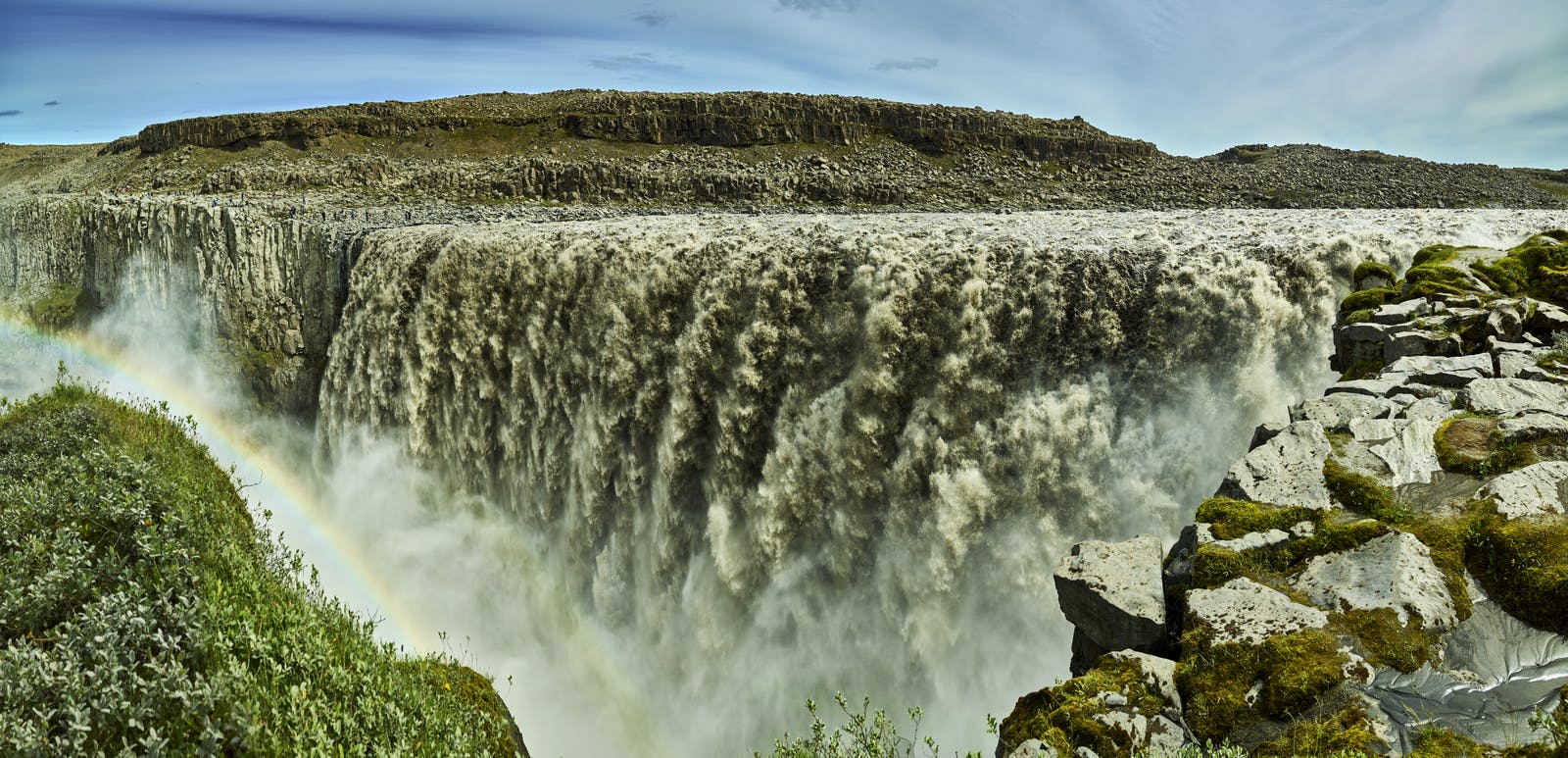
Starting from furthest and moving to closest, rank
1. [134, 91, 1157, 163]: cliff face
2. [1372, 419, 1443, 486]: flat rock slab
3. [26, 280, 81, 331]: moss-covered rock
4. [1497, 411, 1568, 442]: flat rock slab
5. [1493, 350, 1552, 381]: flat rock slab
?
[134, 91, 1157, 163]: cliff face
[26, 280, 81, 331]: moss-covered rock
[1493, 350, 1552, 381]: flat rock slab
[1372, 419, 1443, 486]: flat rock slab
[1497, 411, 1568, 442]: flat rock slab

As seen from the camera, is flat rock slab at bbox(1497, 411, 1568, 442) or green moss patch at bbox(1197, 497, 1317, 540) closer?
green moss patch at bbox(1197, 497, 1317, 540)

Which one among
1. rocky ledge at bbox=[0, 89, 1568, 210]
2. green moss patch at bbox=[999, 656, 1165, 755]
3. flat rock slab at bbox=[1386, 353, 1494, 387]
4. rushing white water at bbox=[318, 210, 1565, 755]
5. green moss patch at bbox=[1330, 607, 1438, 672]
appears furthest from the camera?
rocky ledge at bbox=[0, 89, 1568, 210]

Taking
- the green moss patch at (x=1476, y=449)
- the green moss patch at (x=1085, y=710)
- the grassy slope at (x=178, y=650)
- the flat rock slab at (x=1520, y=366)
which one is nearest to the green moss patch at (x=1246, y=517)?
the green moss patch at (x=1476, y=449)

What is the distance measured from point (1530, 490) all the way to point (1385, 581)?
6.31ft

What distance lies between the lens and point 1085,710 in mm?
6672

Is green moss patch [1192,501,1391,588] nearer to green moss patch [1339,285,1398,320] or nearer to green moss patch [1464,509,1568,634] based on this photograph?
green moss patch [1464,509,1568,634]

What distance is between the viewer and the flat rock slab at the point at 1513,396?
9.02 metres

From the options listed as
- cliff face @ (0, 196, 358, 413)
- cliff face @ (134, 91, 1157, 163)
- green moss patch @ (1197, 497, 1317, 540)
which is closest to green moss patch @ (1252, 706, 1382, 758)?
green moss patch @ (1197, 497, 1317, 540)

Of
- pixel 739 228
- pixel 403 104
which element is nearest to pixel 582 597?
Result: pixel 739 228

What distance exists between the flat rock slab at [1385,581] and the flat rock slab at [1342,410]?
2.71 meters

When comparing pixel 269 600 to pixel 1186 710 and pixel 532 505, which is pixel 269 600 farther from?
pixel 532 505

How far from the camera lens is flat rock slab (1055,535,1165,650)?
301 inches

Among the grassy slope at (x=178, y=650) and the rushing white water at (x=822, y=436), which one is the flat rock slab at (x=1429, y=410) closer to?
the rushing white water at (x=822, y=436)

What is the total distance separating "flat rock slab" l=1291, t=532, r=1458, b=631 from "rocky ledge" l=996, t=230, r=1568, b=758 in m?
0.02
